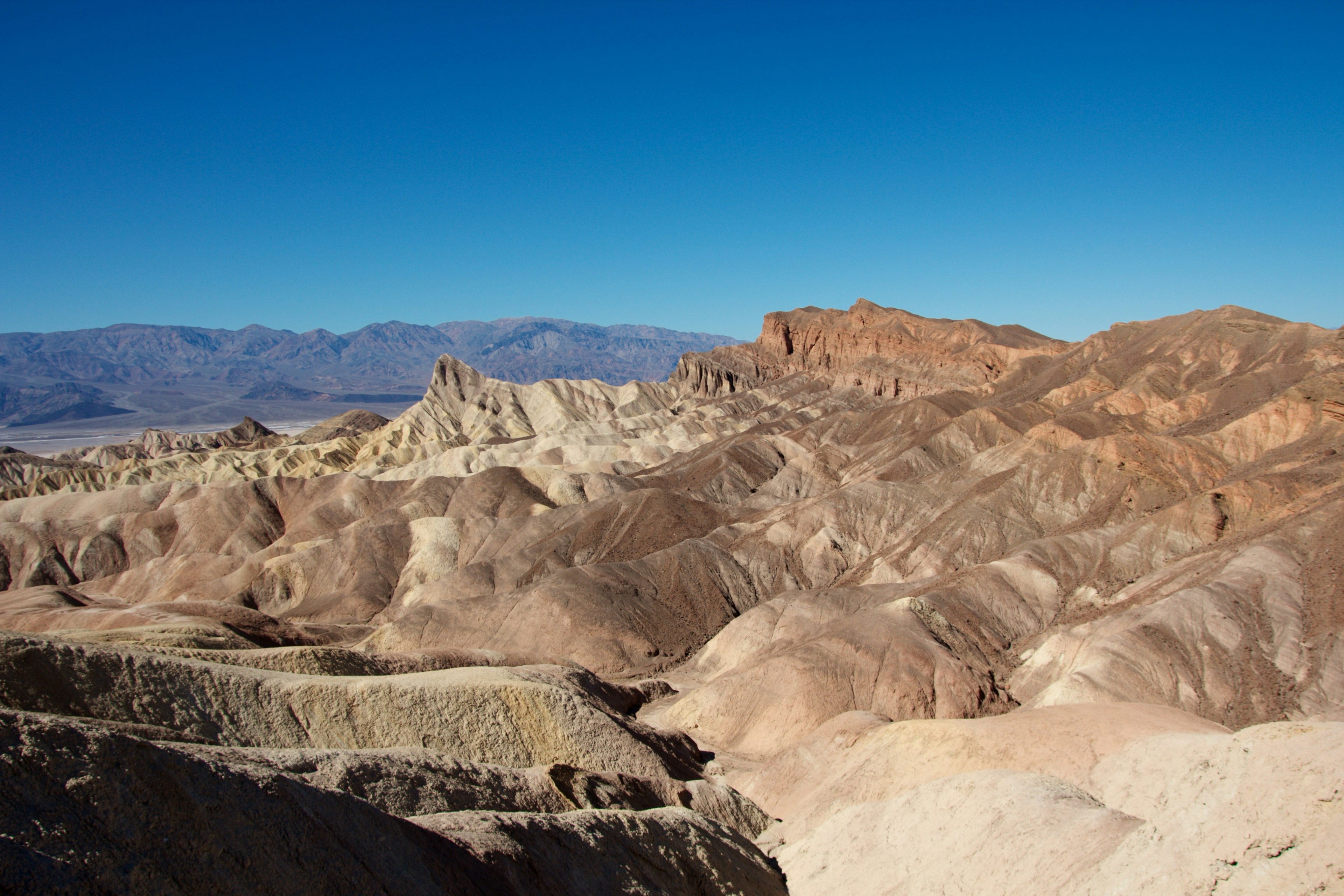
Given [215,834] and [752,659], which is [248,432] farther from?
[215,834]

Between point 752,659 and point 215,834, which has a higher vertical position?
point 215,834

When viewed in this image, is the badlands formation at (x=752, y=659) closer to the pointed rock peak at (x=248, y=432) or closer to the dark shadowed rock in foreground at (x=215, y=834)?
the dark shadowed rock in foreground at (x=215, y=834)

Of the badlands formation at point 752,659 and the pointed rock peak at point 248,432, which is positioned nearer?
the badlands formation at point 752,659

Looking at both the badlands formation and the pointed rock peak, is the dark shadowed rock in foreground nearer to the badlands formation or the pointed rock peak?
the badlands formation

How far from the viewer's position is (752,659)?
37.3m

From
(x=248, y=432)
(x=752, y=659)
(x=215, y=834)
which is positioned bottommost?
(x=752, y=659)

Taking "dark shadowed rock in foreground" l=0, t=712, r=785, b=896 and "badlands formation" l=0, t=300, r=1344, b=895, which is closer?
"dark shadowed rock in foreground" l=0, t=712, r=785, b=896

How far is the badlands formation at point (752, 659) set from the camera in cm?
1187

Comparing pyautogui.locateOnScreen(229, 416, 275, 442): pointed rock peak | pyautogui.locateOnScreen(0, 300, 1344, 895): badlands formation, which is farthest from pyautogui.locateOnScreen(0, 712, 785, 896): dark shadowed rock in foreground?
pyautogui.locateOnScreen(229, 416, 275, 442): pointed rock peak

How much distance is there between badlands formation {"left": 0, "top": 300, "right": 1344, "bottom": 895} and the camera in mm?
11867

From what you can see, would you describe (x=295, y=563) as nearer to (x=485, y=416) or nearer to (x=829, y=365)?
(x=485, y=416)

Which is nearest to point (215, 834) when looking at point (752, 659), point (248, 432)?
point (752, 659)

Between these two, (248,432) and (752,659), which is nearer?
(752,659)

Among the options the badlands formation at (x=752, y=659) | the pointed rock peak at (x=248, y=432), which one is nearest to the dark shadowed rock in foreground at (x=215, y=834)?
the badlands formation at (x=752, y=659)
